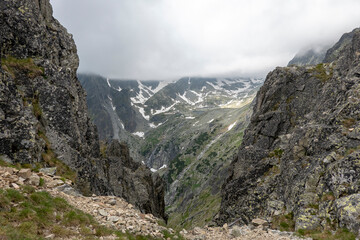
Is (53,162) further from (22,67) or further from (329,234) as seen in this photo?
(329,234)

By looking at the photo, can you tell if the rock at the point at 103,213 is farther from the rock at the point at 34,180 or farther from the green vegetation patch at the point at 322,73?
the green vegetation patch at the point at 322,73

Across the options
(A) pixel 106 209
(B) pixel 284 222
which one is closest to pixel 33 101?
(A) pixel 106 209

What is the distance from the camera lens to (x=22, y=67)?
28.9 m

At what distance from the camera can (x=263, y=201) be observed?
1540 inches

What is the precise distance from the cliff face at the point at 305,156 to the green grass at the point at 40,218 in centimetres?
1989

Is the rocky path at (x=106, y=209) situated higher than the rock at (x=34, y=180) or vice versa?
the rock at (x=34, y=180)

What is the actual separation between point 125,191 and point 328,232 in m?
57.5

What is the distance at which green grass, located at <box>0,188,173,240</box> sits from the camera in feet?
37.7

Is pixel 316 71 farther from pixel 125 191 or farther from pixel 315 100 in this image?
pixel 125 191

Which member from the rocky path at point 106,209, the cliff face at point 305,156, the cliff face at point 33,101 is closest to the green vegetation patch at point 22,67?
the cliff face at point 33,101

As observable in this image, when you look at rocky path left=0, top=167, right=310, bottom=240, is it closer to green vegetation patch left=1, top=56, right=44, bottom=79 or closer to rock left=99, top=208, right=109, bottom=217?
rock left=99, top=208, right=109, bottom=217

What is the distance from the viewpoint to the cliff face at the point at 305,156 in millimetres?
22688

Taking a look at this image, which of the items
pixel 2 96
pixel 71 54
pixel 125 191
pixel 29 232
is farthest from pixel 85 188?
pixel 125 191

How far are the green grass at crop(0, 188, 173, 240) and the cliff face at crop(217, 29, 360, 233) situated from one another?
19.9 m
